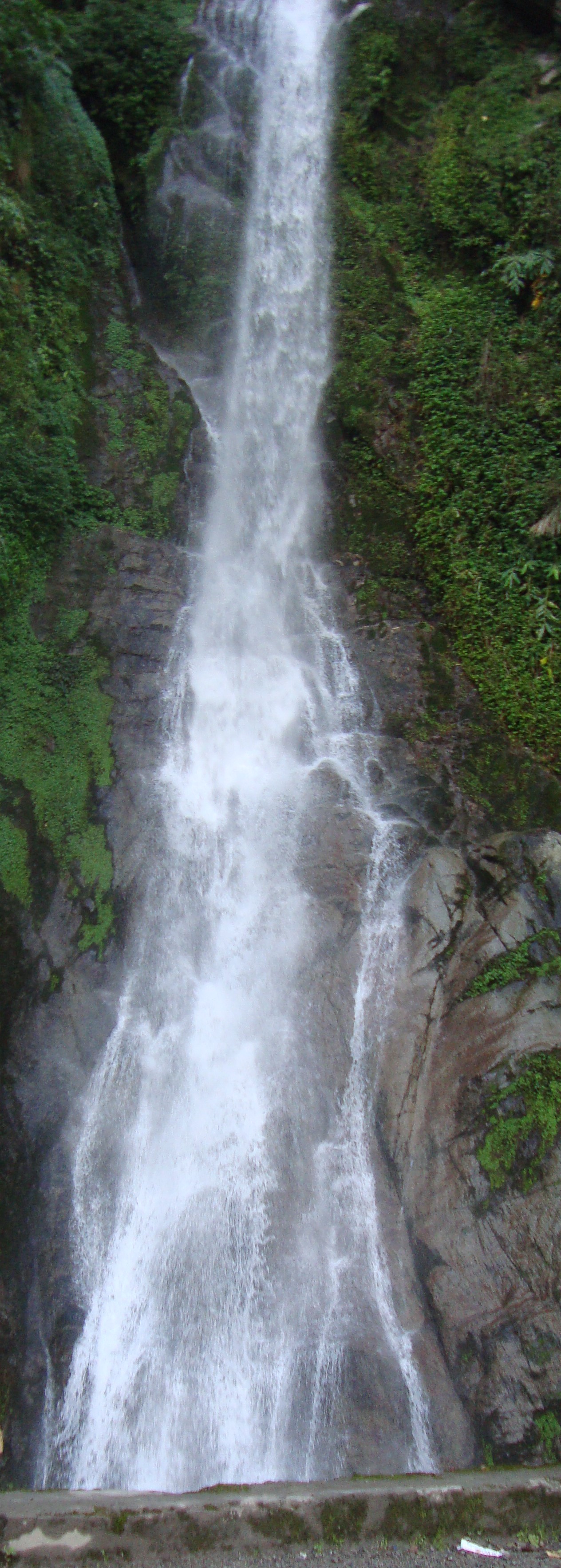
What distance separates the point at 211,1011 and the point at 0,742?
340cm

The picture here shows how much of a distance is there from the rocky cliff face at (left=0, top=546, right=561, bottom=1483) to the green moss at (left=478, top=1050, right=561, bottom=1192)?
0.5 inches

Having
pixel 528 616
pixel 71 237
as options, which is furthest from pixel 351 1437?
pixel 71 237

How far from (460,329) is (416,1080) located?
9.67 meters

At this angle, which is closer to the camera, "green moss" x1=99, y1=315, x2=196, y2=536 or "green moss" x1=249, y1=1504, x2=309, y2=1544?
"green moss" x1=249, y1=1504, x2=309, y2=1544

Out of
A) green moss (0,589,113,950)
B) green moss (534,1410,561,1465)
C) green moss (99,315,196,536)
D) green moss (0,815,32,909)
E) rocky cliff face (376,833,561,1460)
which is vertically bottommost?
green moss (534,1410,561,1465)

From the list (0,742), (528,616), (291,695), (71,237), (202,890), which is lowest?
(202,890)

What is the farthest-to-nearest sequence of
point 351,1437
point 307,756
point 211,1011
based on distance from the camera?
point 307,756 → point 211,1011 → point 351,1437

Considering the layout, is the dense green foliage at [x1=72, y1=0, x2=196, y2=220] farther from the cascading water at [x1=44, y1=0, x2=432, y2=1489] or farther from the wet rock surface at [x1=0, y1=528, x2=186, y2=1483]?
the wet rock surface at [x1=0, y1=528, x2=186, y2=1483]

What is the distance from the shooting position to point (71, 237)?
1177 cm

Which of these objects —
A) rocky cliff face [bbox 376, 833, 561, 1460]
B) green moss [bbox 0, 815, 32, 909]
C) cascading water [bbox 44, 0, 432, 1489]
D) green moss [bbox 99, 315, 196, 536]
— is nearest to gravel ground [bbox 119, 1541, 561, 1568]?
rocky cliff face [bbox 376, 833, 561, 1460]

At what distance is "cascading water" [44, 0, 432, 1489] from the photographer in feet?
21.4

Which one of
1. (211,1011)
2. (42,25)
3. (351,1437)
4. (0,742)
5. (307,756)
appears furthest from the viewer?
(42,25)

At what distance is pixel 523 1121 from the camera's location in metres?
7.04

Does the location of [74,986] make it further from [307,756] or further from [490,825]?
[490,825]
